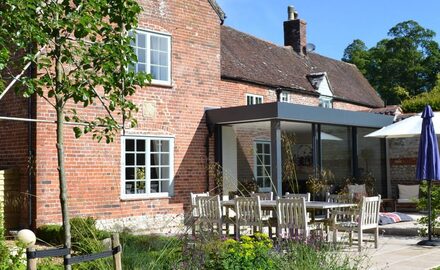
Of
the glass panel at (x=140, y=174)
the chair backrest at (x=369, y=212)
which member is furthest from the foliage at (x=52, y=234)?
the chair backrest at (x=369, y=212)

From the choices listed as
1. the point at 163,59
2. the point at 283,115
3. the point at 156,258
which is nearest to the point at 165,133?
the point at 163,59

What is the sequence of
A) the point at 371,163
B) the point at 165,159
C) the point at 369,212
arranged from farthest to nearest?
1. the point at 371,163
2. the point at 165,159
3. the point at 369,212

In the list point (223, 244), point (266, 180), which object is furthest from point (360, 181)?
point (223, 244)

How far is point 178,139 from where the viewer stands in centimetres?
1434

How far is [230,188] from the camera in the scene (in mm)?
16641

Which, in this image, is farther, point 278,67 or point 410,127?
point 278,67

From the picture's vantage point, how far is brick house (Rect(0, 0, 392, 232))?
12.0 metres

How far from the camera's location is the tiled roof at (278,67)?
63.0ft

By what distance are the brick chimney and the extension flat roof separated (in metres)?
9.52

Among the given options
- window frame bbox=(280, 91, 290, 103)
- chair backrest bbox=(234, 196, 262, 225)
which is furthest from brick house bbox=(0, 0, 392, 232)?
chair backrest bbox=(234, 196, 262, 225)

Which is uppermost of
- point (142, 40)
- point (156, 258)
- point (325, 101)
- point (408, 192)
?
point (142, 40)

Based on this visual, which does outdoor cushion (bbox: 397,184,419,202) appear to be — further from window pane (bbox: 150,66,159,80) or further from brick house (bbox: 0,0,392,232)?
window pane (bbox: 150,66,159,80)

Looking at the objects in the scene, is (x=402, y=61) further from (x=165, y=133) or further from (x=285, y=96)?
(x=165, y=133)

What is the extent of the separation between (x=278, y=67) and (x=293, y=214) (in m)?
13.7
